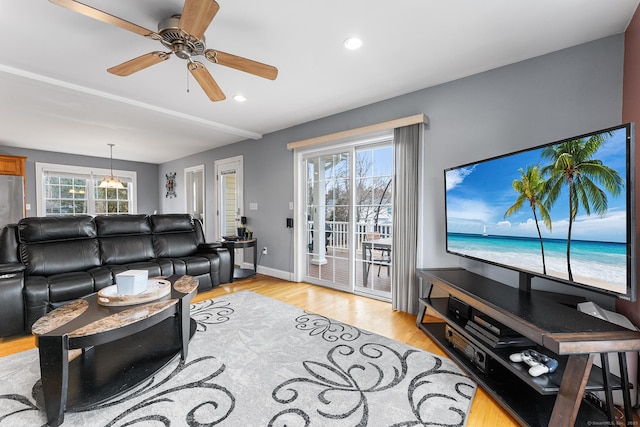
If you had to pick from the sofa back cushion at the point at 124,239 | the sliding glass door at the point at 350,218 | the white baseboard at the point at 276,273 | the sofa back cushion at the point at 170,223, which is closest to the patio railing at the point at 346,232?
the sliding glass door at the point at 350,218

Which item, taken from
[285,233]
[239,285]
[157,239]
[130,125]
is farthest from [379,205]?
[130,125]

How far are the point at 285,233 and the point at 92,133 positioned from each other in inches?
145

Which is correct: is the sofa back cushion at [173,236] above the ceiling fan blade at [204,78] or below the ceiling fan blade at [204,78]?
below

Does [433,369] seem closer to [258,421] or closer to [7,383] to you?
[258,421]

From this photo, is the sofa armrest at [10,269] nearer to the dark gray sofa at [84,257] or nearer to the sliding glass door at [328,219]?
the dark gray sofa at [84,257]

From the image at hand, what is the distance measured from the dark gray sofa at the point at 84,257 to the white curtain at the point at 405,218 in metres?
2.37

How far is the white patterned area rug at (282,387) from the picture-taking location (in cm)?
142

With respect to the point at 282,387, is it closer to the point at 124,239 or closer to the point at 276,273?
the point at 276,273

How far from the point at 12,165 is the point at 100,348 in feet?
17.5

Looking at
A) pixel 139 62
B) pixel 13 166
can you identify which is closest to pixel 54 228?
pixel 139 62

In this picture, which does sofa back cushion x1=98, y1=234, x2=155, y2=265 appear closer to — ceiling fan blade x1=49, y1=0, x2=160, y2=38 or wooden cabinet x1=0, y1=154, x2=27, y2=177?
ceiling fan blade x1=49, y1=0, x2=160, y2=38

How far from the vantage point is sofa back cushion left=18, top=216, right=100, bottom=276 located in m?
2.71

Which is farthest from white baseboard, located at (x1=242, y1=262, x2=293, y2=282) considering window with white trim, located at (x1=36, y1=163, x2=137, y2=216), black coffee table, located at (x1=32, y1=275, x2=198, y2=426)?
window with white trim, located at (x1=36, y1=163, x2=137, y2=216)

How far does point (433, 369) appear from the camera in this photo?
186 cm
